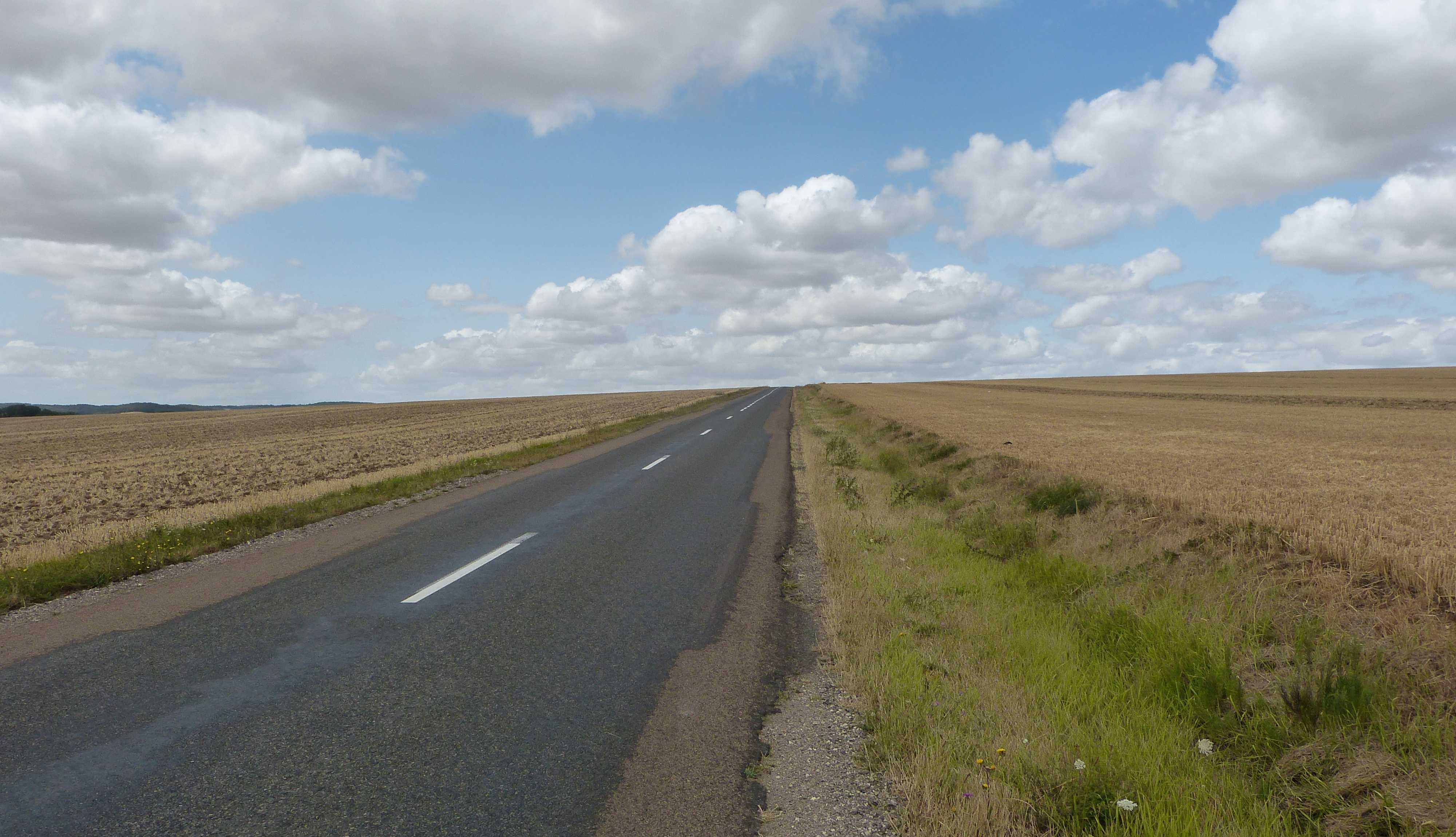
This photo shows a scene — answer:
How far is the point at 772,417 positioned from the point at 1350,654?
3408 cm

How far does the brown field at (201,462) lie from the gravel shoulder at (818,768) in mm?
9461

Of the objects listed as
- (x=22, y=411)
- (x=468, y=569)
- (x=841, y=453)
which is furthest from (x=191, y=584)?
(x=22, y=411)

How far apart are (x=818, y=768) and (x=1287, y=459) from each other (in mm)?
13040

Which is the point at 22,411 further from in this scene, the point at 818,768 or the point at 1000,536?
the point at 818,768

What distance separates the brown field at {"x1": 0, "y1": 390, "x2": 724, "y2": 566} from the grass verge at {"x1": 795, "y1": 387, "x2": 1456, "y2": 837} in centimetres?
1031

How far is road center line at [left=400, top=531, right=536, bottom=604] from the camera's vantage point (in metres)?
6.73

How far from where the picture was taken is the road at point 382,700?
3344 millimetres

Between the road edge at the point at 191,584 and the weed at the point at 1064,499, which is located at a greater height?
the weed at the point at 1064,499

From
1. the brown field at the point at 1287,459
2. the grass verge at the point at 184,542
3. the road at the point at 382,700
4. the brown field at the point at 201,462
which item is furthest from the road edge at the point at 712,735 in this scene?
the brown field at the point at 201,462

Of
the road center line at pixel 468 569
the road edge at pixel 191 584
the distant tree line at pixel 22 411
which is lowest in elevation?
the road center line at pixel 468 569

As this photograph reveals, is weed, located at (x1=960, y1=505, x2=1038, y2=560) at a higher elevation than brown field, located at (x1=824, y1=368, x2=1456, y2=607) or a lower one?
lower

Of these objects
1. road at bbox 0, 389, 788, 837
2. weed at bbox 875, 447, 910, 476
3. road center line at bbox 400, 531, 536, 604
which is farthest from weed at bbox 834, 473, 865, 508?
road center line at bbox 400, 531, 536, 604

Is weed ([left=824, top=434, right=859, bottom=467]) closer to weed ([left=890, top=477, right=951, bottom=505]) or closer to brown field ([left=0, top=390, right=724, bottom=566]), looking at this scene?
weed ([left=890, top=477, right=951, bottom=505])

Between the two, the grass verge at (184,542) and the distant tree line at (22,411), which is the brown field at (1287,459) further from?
the distant tree line at (22,411)
